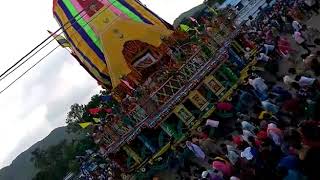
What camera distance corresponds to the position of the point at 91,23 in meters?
25.3

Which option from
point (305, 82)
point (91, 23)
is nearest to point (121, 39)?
point (91, 23)

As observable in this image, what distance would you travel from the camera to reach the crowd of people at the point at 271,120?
30.6 ft

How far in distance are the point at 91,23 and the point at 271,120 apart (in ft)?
47.0

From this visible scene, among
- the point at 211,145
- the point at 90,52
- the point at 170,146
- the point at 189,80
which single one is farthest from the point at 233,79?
the point at 90,52

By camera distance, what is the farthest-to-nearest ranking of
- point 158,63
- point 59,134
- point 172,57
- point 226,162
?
point 59,134 → point 158,63 → point 172,57 → point 226,162

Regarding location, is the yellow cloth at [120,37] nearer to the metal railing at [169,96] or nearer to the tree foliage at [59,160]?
the metal railing at [169,96]

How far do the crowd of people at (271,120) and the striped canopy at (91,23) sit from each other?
5248mm

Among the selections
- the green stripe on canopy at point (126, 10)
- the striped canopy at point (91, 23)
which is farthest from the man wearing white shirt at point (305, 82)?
→ the green stripe on canopy at point (126, 10)

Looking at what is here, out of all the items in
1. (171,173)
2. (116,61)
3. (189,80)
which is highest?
(116,61)

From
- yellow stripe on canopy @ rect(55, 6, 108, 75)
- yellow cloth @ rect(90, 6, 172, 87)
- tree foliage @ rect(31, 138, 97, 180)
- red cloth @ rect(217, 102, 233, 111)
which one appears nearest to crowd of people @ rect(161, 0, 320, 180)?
red cloth @ rect(217, 102, 233, 111)

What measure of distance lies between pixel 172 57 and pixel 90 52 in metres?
4.96

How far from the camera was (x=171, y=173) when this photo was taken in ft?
68.1

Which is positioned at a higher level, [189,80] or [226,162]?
[189,80]

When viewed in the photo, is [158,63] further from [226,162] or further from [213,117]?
[226,162]
